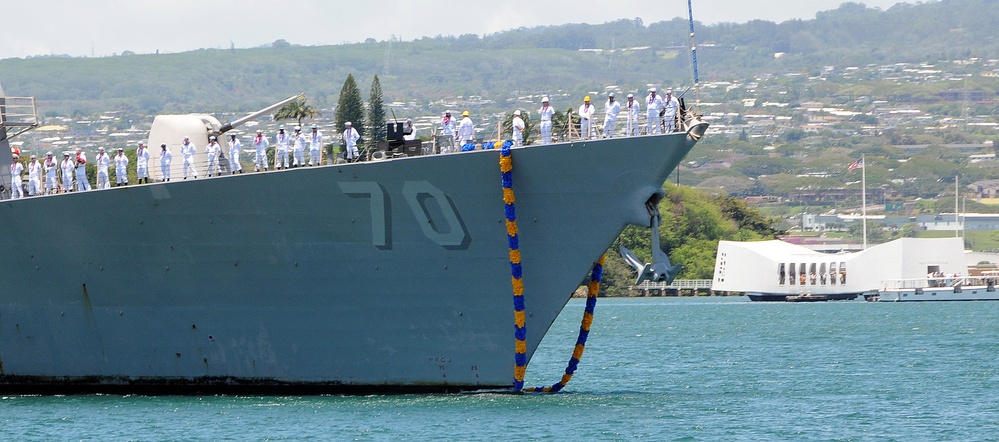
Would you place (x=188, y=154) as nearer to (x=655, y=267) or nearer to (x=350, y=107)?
(x=655, y=267)

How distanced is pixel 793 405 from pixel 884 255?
68756 mm

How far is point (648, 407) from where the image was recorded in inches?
1182

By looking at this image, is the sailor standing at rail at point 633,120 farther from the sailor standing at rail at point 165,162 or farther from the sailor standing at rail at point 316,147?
the sailor standing at rail at point 165,162

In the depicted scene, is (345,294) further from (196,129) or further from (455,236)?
(196,129)

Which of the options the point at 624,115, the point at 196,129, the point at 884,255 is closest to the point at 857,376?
the point at 624,115

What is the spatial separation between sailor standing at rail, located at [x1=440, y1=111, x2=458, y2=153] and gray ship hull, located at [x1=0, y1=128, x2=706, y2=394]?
1026 millimetres

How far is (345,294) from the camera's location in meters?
29.7

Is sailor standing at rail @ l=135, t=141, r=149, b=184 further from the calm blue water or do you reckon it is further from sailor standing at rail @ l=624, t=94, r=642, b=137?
sailor standing at rail @ l=624, t=94, r=642, b=137

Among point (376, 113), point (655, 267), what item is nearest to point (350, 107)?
point (376, 113)

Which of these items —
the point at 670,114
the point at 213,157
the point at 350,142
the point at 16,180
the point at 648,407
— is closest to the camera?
the point at 670,114

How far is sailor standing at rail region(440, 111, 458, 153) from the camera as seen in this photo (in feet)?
97.1

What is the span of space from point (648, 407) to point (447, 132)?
22.9 feet

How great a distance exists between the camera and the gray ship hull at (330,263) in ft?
94.0

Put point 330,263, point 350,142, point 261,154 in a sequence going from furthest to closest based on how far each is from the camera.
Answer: point 261,154
point 350,142
point 330,263
